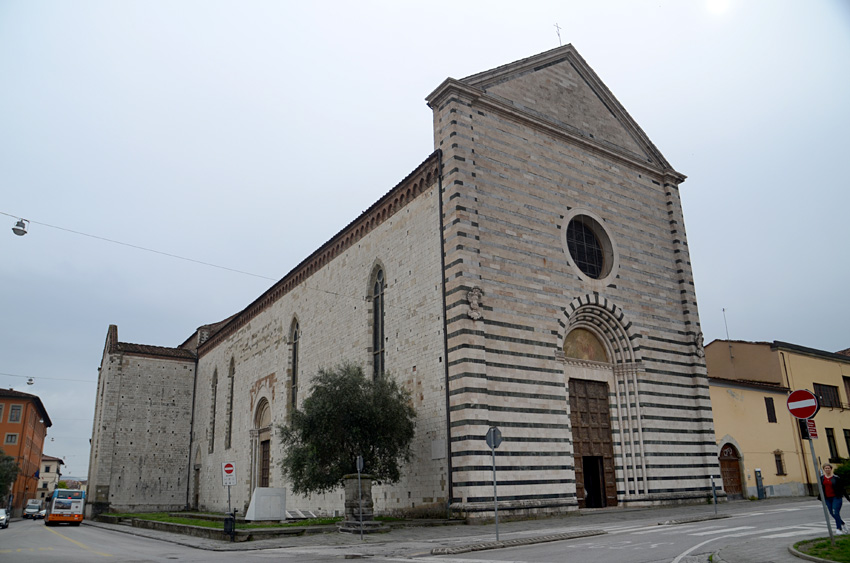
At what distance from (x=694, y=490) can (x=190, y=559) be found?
58.7 feet

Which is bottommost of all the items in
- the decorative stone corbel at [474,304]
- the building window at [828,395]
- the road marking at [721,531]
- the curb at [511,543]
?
the curb at [511,543]

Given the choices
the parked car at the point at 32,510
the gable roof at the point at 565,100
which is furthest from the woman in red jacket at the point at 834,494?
the parked car at the point at 32,510

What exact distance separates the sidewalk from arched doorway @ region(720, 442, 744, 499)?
25.3 feet

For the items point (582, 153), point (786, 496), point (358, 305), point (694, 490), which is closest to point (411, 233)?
point (358, 305)

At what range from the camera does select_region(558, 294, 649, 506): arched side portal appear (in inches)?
870

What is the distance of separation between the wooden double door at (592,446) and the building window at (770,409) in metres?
11.9

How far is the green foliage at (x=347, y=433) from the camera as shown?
19.5 metres

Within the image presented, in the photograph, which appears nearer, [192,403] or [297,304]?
[297,304]

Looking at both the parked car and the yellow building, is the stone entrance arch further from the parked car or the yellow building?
the parked car

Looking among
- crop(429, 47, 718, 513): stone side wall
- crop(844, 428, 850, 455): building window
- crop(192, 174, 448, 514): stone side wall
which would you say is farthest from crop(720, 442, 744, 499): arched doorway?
crop(192, 174, 448, 514): stone side wall

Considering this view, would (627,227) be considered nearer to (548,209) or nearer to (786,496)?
(548,209)

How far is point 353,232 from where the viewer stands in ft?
90.3

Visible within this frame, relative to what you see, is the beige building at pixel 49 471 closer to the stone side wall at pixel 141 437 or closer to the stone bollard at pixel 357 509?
the stone side wall at pixel 141 437

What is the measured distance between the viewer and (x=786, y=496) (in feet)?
95.0
